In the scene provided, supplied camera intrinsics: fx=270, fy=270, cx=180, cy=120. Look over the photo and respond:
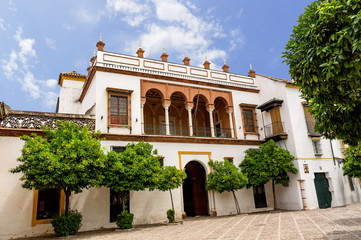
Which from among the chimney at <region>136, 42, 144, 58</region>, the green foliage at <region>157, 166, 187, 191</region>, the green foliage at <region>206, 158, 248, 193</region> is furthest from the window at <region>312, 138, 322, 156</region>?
the chimney at <region>136, 42, 144, 58</region>

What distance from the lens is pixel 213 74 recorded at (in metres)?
17.3

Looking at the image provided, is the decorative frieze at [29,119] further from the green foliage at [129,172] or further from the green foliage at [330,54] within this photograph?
the green foliage at [330,54]

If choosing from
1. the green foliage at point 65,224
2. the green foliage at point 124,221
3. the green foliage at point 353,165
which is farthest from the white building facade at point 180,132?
the green foliage at point 65,224

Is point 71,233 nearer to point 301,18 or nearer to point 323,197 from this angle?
Answer: point 301,18

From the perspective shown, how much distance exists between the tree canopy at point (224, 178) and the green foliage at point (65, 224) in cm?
677

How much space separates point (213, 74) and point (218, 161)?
567 centimetres

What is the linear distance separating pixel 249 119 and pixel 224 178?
5362 mm

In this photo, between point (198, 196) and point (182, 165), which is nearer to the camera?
point (182, 165)

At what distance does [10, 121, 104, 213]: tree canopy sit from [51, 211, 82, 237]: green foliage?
460 millimetres

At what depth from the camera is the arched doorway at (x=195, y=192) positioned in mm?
15750

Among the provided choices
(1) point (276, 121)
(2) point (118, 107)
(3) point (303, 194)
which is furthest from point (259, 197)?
(2) point (118, 107)

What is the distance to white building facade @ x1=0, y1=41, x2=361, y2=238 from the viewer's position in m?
11.4

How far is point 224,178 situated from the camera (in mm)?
13562

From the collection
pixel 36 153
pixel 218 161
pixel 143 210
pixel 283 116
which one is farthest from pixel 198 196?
pixel 36 153
